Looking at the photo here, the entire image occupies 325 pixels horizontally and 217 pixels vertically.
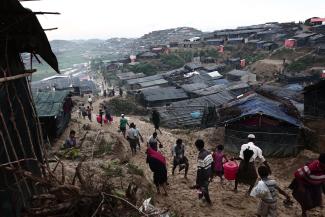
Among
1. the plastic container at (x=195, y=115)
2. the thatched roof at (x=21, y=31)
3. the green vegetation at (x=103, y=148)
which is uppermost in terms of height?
the thatched roof at (x=21, y=31)

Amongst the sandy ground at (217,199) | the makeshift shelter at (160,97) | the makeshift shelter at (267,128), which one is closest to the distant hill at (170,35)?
the makeshift shelter at (160,97)

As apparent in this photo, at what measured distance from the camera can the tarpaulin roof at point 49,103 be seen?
16500mm

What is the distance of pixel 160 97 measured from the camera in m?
40.5

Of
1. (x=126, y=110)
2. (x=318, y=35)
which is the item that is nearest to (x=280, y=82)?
(x=318, y=35)

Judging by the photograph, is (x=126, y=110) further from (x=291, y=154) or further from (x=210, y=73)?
(x=291, y=154)

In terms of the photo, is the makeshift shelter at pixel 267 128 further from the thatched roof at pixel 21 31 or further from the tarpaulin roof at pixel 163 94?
the tarpaulin roof at pixel 163 94

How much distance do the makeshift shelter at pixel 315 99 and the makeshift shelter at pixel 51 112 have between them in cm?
1569

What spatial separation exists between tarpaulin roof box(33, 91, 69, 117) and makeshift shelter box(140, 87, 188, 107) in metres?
21.5

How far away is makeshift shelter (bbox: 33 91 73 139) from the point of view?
16312mm

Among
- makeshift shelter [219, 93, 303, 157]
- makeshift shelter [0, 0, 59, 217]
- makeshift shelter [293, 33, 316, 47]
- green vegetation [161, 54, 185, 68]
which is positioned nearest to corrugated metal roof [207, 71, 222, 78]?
green vegetation [161, 54, 185, 68]

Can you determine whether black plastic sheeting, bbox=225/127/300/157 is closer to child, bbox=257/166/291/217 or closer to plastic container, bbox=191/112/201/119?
child, bbox=257/166/291/217

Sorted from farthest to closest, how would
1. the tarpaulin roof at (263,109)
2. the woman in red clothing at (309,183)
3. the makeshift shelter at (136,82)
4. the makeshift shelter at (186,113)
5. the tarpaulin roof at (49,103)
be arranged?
1. the makeshift shelter at (136,82)
2. the makeshift shelter at (186,113)
3. the tarpaulin roof at (49,103)
4. the tarpaulin roof at (263,109)
5. the woman in red clothing at (309,183)

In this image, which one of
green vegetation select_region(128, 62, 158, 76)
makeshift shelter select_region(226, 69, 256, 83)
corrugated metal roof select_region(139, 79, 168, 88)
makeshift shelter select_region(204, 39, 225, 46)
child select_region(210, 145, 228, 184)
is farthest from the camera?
makeshift shelter select_region(204, 39, 225, 46)

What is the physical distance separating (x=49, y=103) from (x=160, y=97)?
23810 millimetres
